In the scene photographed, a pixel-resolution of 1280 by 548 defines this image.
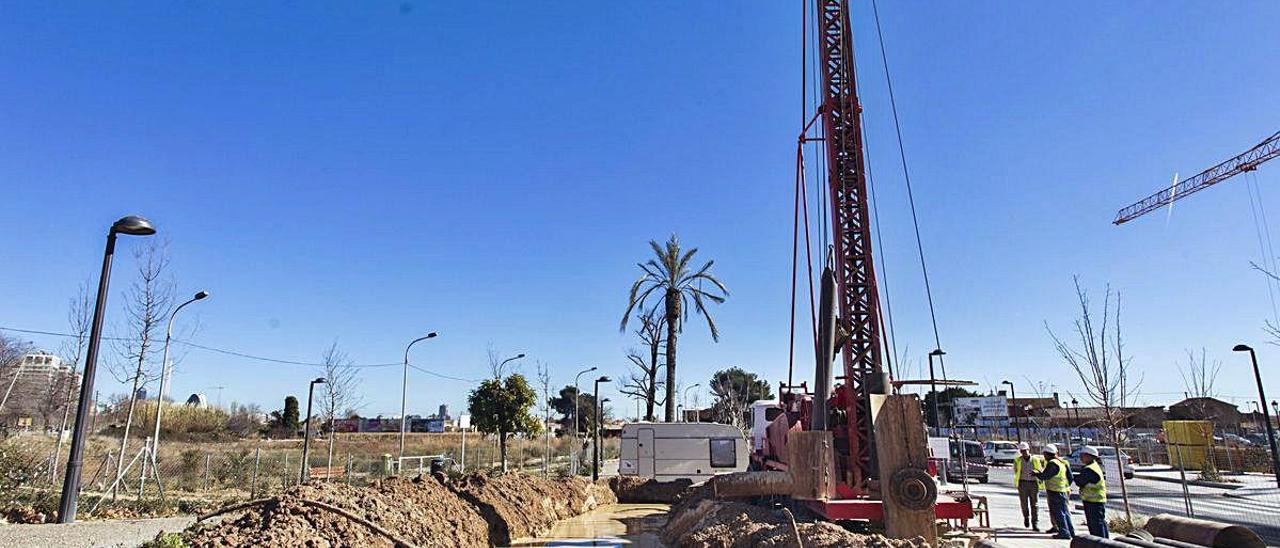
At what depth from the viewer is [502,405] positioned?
2984 centimetres

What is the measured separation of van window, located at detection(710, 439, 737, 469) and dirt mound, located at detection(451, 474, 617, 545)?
14.1ft

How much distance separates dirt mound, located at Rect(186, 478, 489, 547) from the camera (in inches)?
312

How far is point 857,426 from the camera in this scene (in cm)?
1212

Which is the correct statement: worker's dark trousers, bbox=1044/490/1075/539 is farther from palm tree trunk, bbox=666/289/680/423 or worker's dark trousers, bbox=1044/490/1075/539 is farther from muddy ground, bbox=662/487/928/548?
palm tree trunk, bbox=666/289/680/423

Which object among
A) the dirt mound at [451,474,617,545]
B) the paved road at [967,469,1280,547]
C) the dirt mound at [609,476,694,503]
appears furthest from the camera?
the dirt mound at [609,476,694,503]

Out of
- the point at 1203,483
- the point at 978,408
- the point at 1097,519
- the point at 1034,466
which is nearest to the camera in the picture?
the point at 1097,519

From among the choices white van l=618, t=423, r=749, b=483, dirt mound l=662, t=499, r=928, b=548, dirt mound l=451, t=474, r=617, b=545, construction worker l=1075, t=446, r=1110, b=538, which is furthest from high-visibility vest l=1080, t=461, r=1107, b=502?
white van l=618, t=423, r=749, b=483

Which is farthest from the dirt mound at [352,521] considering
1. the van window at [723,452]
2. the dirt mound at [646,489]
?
the dirt mound at [646,489]

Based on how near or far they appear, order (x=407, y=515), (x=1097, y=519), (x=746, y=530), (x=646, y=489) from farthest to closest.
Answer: (x=646, y=489), (x=1097, y=519), (x=407, y=515), (x=746, y=530)

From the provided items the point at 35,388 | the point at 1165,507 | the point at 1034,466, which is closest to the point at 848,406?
the point at 1034,466

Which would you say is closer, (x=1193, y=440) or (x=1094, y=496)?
(x=1094, y=496)

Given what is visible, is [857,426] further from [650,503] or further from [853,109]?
[650,503]

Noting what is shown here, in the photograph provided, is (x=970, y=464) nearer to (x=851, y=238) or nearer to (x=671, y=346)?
(x=671, y=346)

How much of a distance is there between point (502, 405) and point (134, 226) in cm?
2053
